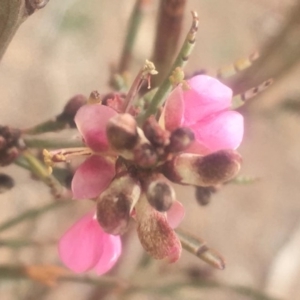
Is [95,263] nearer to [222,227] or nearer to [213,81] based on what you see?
[213,81]

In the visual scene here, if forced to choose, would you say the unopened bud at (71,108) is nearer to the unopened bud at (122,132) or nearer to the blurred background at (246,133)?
the unopened bud at (122,132)

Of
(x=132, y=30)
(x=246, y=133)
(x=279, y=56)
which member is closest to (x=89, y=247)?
(x=132, y=30)

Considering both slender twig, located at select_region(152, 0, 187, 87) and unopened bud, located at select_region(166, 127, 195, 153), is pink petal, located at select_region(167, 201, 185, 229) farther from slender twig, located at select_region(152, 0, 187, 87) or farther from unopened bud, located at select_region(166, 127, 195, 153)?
slender twig, located at select_region(152, 0, 187, 87)

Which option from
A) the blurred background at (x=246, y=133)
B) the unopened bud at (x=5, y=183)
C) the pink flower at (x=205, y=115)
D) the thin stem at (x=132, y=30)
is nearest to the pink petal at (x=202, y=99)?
the pink flower at (x=205, y=115)

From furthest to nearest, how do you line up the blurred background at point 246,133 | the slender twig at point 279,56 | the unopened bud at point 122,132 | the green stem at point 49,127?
1. the blurred background at point 246,133
2. the slender twig at point 279,56
3. the green stem at point 49,127
4. the unopened bud at point 122,132

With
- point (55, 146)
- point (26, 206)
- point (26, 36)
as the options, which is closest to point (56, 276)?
point (55, 146)

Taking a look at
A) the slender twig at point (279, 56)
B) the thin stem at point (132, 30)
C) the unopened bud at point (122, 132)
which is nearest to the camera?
the unopened bud at point (122, 132)

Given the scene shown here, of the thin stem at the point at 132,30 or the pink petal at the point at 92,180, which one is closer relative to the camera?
the pink petal at the point at 92,180
